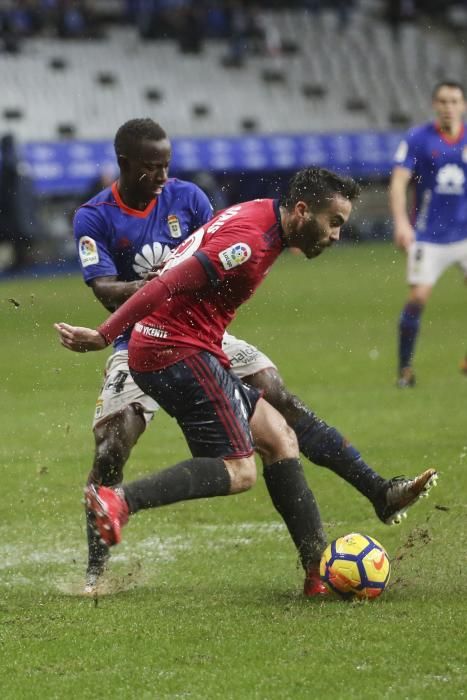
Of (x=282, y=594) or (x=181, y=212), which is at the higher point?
(x=181, y=212)

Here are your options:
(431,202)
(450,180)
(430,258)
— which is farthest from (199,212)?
(450,180)

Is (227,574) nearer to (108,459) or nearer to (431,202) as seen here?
(108,459)

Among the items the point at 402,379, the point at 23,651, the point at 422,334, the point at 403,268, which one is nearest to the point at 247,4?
the point at 403,268

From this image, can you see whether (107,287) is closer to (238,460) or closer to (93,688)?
(238,460)

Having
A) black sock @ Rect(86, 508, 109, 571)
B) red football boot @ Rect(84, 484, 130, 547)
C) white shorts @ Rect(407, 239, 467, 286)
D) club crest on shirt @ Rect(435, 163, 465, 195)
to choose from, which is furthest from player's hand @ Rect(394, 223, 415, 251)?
red football boot @ Rect(84, 484, 130, 547)

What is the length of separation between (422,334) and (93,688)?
1062 centimetres

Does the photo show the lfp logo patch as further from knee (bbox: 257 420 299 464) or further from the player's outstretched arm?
knee (bbox: 257 420 299 464)

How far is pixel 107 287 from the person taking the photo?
5.63 meters

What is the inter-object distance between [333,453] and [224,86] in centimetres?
2497

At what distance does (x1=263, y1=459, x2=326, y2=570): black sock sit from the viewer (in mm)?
5266

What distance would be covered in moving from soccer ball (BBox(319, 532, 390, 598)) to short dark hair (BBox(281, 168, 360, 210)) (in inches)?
54.1

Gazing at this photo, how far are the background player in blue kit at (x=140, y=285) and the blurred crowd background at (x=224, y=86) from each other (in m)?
16.0

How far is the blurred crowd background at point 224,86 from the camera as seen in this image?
2425cm

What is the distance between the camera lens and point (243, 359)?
5688 millimetres
